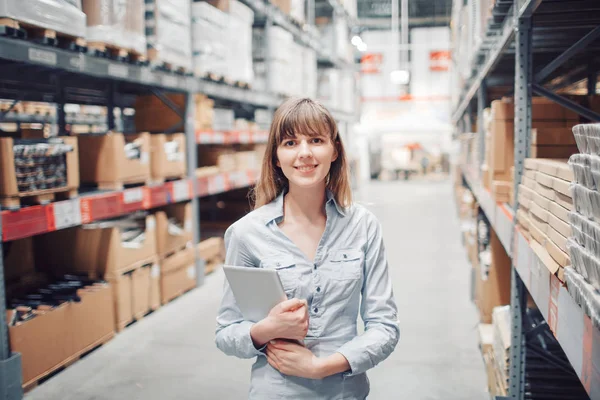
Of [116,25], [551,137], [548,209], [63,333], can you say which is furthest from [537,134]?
[63,333]

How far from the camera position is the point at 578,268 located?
1.37 m

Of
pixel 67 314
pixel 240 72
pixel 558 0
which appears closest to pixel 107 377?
pixel 67 314

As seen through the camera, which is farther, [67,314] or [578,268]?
[67,314]

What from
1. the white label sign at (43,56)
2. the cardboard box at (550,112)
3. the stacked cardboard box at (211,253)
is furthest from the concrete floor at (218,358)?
the white label sign at (43,56)

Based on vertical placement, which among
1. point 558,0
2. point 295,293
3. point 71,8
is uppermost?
point 71,8

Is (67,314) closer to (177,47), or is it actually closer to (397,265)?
(177,47)

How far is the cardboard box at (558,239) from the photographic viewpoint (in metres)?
1.62

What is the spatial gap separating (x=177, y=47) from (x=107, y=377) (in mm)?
2877

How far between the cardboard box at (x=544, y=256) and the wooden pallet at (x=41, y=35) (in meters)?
2.88

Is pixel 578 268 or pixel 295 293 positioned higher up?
pixel 578 268

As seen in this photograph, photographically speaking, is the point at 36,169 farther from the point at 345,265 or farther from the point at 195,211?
the point at 345,265

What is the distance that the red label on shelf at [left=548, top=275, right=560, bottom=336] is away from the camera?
161 centimetres

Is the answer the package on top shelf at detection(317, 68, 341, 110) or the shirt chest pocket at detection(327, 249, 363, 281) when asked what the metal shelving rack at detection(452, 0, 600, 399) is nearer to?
the shirt chest pocket at detection(327, 249, 363, 281)

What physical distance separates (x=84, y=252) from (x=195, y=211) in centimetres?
155
